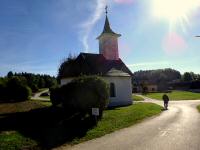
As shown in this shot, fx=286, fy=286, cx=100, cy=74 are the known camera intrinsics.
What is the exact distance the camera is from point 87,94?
21844mm

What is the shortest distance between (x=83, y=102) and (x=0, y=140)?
849 cm

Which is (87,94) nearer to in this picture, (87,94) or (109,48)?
(87,94)

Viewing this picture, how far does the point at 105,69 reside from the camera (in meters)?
38.1

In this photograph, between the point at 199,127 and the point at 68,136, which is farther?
the point at 199,127

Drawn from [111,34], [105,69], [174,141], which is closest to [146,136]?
[174,141]

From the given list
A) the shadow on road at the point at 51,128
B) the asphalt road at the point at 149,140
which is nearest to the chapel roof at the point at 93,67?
the shadow on road at the point at 51,128

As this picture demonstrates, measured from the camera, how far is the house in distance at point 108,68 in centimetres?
3719

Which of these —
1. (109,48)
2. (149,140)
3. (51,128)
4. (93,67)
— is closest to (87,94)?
(51,128)

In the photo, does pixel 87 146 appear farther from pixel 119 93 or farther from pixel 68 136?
pixel 119 93

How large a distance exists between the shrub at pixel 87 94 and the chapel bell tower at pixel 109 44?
1893 cm

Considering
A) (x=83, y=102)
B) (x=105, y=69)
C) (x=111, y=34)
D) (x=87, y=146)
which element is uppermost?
(x=111, y=34)

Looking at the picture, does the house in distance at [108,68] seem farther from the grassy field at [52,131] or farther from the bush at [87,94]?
the grassy field at [52,131]

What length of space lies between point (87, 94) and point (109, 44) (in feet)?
68.6

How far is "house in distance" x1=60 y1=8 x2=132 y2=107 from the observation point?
3719cm
